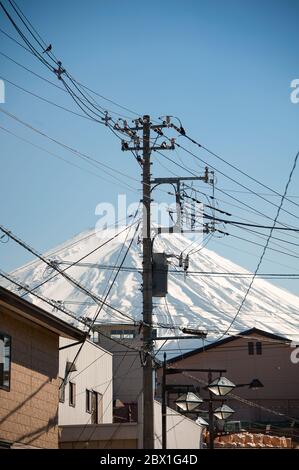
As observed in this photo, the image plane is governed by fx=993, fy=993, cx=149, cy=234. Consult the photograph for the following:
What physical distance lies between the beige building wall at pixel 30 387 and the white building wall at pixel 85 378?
9.43m

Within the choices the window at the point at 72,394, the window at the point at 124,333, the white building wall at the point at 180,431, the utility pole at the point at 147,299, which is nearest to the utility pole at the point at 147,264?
the utility pole at the point at 147,299

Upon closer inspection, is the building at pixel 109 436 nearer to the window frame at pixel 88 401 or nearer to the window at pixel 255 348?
the window frame at pixel 88 401

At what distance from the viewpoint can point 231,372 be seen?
71500 millimetres

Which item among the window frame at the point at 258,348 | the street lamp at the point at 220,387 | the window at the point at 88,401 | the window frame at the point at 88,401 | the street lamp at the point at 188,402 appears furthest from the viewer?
the window frame at the point at 258,348

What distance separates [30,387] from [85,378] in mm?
15620

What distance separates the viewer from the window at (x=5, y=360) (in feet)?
81.9

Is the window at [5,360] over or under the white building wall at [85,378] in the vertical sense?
under

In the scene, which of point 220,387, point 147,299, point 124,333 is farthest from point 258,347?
point 147,299

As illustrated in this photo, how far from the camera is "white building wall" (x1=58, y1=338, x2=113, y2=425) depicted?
3916 centimetres

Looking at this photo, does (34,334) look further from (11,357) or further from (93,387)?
(93,387)

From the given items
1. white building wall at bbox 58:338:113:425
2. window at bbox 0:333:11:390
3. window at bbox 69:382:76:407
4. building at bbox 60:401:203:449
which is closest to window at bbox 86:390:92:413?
white building wall at bbox 58:338:113:425
